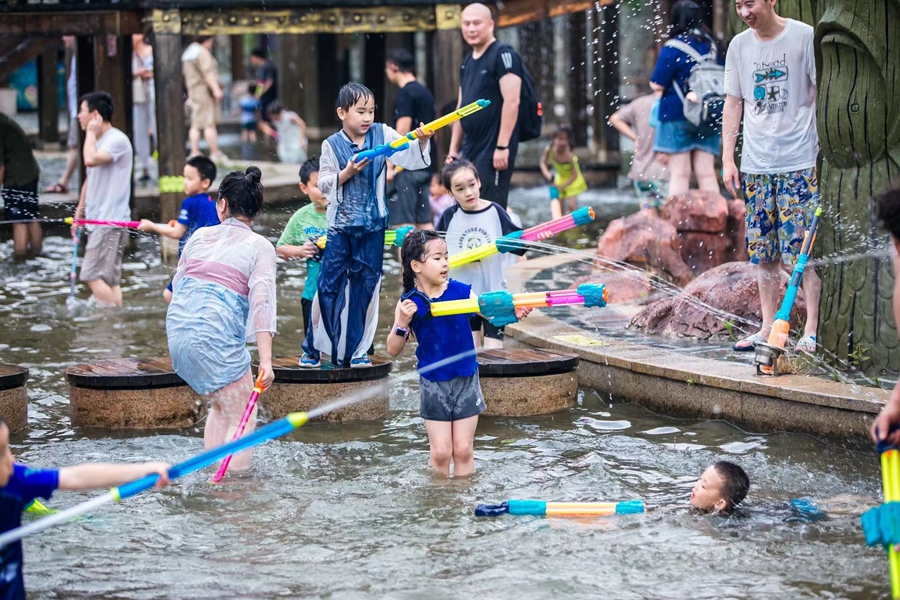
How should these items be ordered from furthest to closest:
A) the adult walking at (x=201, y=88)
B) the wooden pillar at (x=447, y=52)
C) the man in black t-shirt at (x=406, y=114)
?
1. the adult walking at (x=201, y=88)
2. the wooden pillar at (x=447, y=52)
3. the man in black t-shirt at (x=406, y=114)

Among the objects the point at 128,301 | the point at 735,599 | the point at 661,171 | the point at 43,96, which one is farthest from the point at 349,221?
the point at 43,96

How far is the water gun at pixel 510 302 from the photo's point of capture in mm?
5402

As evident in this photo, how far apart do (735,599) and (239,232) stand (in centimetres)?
288

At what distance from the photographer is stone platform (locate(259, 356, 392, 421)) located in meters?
7.14

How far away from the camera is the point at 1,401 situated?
693 centimetres

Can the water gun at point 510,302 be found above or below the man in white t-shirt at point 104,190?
below

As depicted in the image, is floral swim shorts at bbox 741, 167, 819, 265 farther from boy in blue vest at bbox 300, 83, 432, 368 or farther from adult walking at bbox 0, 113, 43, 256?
adult walking at bbox 0, 113, 43, 256

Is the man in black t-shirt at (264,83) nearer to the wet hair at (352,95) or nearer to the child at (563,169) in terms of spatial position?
the child at (563,169)

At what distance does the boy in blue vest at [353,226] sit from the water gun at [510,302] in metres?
1.40

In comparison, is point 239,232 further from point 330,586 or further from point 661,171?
point 661,171

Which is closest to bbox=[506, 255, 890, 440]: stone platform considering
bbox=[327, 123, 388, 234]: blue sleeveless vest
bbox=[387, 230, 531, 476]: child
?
bbox=[387, 230, 531, 476]: child

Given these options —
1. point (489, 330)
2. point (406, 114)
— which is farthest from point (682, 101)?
point (489, 330)

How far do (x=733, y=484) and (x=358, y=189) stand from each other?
268 cm

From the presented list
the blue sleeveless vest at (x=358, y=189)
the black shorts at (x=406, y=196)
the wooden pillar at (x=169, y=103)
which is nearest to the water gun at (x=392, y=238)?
the blue sleeveless vest at (x=358, y=189)
